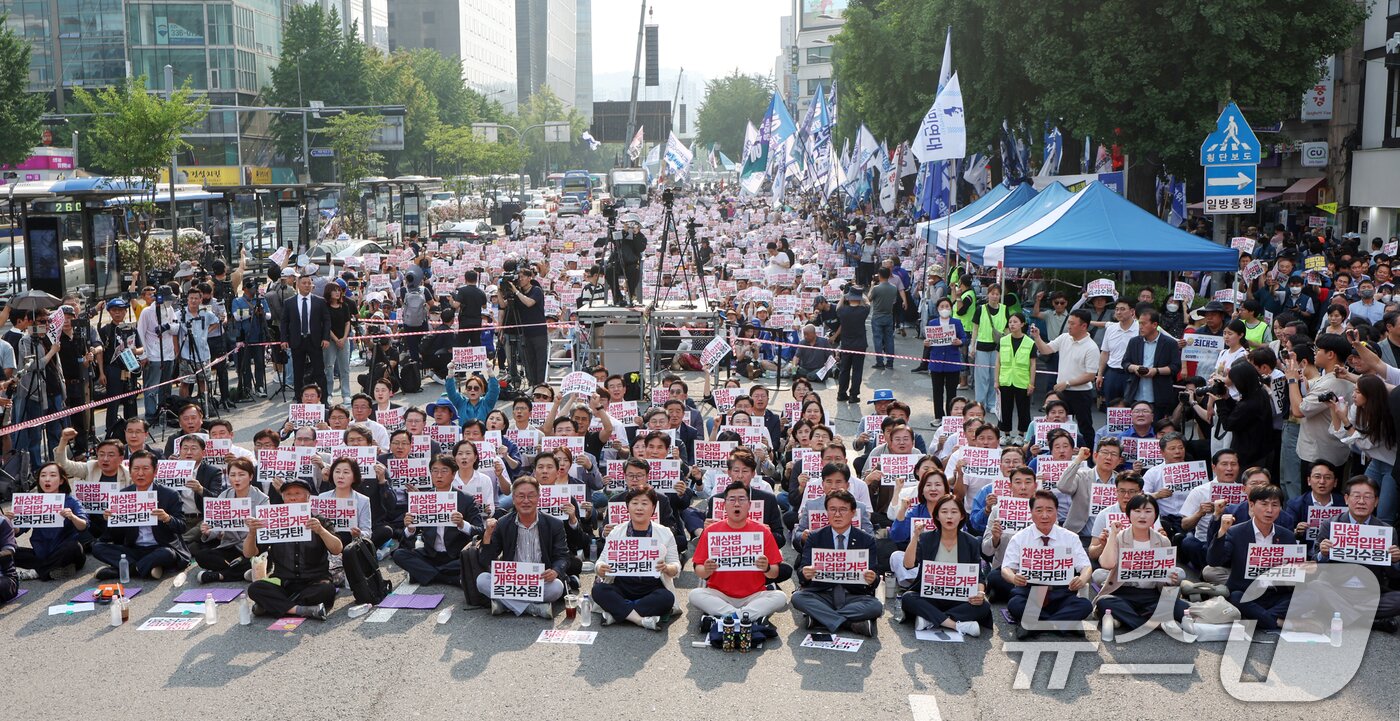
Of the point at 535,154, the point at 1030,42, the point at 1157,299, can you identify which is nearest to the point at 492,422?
the point at 1157,299

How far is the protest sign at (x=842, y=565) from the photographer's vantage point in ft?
32.8

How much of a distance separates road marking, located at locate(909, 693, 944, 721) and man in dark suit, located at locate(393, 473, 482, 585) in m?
4.04

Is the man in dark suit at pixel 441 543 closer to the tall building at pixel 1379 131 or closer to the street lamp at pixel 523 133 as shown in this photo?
the tall building at pixel 1379 131

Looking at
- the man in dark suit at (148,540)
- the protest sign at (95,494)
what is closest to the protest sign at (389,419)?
the man in dark suit at (148,540)

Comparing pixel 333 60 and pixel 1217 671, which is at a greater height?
pixel 333 60

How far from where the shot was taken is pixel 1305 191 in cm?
3784

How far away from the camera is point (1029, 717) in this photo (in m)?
8.42

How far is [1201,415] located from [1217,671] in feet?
17.1

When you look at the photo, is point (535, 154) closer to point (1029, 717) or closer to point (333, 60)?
point (333, 60)

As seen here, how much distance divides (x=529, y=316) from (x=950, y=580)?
35.5 feet

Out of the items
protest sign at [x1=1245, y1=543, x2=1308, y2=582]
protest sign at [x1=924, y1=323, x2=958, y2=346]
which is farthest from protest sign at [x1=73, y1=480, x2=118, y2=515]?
protest sign at [x1=924, y1=323, x2=958, y2=346]

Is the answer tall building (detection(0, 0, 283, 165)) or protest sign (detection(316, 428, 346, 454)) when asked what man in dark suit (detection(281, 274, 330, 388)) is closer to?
protest sign (detection(316, 428, 346, 454))

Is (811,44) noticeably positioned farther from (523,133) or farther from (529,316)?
(529,316)

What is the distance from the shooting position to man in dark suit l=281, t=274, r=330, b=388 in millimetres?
18250
